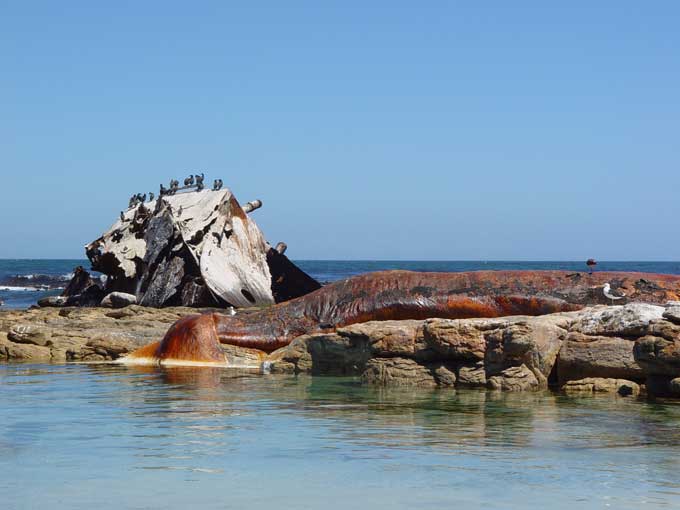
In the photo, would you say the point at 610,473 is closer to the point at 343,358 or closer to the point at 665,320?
the point at 665,320

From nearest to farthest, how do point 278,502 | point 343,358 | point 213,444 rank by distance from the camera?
point 278,502
point 213,444
point 343,358

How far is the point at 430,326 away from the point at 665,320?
2.20 metres

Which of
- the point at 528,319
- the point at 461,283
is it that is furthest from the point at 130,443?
the point at 461,283

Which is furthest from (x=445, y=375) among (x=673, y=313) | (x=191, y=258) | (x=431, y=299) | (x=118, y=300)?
(x=118, y=300)

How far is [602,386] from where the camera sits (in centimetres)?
A: 893

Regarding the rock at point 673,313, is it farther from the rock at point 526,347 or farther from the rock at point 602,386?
the rock at point 526,347

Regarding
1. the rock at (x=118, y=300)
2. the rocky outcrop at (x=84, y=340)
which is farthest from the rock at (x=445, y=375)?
the rock at (x=118, y=300)

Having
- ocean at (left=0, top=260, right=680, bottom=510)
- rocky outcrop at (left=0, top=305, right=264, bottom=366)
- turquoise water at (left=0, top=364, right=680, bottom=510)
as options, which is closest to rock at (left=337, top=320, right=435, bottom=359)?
ocean at (left=0, top=260, right=680, bottom=510)

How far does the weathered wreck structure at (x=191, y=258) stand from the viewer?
20172 millimetres

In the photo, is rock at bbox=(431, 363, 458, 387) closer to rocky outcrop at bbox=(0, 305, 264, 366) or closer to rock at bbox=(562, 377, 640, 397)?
rock at bbox=(562, 377, 640, 397)

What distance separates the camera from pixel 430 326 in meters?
9.58

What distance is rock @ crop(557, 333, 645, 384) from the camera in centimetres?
889

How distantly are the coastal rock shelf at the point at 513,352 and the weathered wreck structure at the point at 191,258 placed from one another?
29.7ft

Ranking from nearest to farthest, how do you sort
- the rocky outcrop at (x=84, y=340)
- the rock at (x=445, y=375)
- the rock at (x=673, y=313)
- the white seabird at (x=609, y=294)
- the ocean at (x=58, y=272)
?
the rock at (x=673, y=313) → the rock at (x=445, y=375) → the white seabird at (x=609, y=294) → the rocky outcrop at (x=84, y=340) → the ocean at (x=58, y=272)
